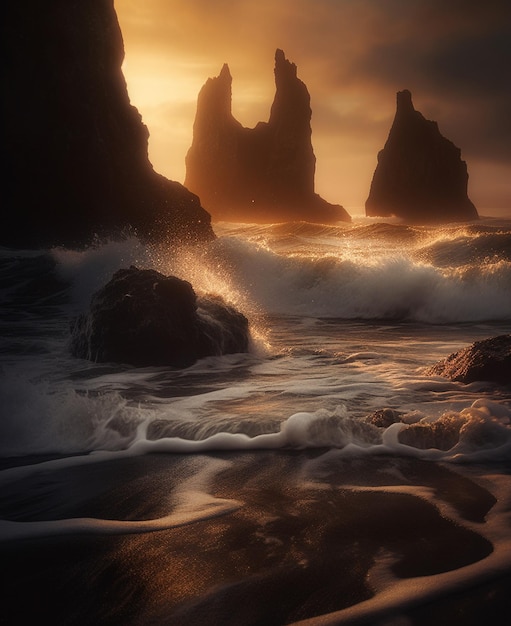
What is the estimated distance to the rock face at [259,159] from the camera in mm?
95188

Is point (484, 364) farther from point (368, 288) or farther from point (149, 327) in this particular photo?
point (368, 288)

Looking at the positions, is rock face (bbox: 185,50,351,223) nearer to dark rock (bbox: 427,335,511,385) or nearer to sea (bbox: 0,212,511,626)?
sea (bbox: 0,212,511,626)

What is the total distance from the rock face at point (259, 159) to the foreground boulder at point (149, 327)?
297 feet

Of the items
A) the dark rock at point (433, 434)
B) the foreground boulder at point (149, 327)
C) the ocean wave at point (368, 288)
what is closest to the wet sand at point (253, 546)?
the dark rock at point (433, 434)

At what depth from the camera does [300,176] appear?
318 ft

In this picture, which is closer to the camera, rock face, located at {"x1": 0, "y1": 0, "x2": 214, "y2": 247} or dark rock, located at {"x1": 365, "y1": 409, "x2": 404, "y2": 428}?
dark rock, located at {"x1": 365, "y1": 409, "x2": 404, "y2": 428}

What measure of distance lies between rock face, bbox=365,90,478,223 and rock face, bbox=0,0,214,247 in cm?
8067

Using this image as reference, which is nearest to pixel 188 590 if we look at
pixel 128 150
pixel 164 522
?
pixel 164 522

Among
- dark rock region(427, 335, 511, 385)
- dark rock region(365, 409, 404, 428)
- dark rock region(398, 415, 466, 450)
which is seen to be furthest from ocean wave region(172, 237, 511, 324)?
dark rock region(398, 415, 466, 450)

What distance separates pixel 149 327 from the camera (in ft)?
23.5

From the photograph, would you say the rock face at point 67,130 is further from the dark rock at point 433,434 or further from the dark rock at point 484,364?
the dark rock at point 433,434

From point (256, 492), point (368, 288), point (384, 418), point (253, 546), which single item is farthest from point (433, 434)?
point (368, 288)

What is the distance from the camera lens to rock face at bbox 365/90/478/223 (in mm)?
99688

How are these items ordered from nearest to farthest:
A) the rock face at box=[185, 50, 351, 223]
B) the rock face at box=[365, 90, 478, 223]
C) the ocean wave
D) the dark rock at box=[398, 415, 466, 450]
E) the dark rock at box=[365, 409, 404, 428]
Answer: the dark rock at box=[398, 415, 466, 450], the dark rock at box=[365, 409, 404, 428], the ocean wave, the rock face at box=[185, 50, 351, 223], the rock face at box=[365, 90, 478, 223]
